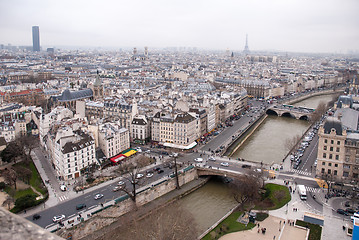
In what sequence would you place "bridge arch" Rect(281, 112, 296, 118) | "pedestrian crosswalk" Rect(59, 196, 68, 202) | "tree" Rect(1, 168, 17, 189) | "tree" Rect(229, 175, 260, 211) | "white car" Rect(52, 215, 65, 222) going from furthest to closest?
"bridge arch" Rect(281, 112, 296, 118), "tree" Rect(1, 168, 17, 189), "tree" Rect(229, 175, 260, 211), "pedestrian crosswalk" Rect(59, 196, 68, 202), "white car" Rect(52, 215, 65, 222)

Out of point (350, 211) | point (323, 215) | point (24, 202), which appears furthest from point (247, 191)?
point (24, 202)

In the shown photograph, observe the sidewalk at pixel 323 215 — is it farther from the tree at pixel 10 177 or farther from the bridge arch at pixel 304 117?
the bridge arch at pixel 304 117

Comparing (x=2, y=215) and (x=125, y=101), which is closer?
(x=2, y=215)

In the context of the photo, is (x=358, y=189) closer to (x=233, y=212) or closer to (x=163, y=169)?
(x=233, y=212)

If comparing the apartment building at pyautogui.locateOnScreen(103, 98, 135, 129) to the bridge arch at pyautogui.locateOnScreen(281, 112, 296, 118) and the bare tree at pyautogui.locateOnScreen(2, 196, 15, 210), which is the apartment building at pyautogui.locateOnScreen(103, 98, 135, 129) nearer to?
the bare tree at pyautogui.locateOnScreen(2, 196, 15, 210)

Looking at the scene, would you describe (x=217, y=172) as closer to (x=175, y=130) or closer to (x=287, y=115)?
(x=175, y=130)

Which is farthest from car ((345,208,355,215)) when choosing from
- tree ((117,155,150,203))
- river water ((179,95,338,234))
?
tree ((117,155,150,203))

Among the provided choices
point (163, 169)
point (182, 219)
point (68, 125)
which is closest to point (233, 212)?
point (182, 219)

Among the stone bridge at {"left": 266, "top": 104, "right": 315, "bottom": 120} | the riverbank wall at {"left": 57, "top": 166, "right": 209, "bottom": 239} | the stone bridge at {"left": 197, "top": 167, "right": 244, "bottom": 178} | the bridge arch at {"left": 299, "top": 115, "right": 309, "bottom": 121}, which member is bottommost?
the riverbank wall at {"left": 57, "top": 166, "right": 209, "bottom": 239}
